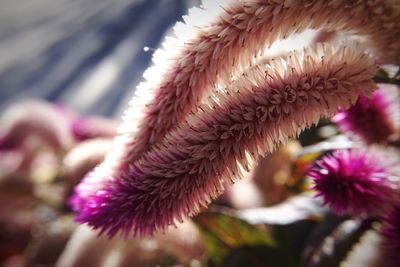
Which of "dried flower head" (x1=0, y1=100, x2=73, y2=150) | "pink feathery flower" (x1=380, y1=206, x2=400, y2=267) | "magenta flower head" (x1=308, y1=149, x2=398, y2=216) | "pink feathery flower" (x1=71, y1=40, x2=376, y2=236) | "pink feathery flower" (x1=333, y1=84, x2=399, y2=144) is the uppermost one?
"dried flower head" (x1=0, y1=100, x2=73, y2=150)

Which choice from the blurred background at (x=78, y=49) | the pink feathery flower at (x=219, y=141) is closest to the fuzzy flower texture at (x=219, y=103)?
the pink feathery flower at (x=219, y=141)

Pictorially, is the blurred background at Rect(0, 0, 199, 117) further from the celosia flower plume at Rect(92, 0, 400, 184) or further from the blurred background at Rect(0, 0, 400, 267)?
the celosia flower plume at Rect(92, 0, 400, 184)

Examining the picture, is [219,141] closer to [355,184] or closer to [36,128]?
[355,184]

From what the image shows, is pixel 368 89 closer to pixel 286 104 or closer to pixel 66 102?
pixel 286 104

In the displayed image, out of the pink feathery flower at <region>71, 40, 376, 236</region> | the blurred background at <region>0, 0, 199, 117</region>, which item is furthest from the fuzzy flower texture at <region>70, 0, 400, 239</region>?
the blurred background at <region>0, 0, 199, 117</region>

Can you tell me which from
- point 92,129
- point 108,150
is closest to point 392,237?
point 108,150

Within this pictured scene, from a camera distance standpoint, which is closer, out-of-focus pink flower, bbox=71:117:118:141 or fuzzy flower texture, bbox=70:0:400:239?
fuzzy flower texture, bbox=70:0:400:239
